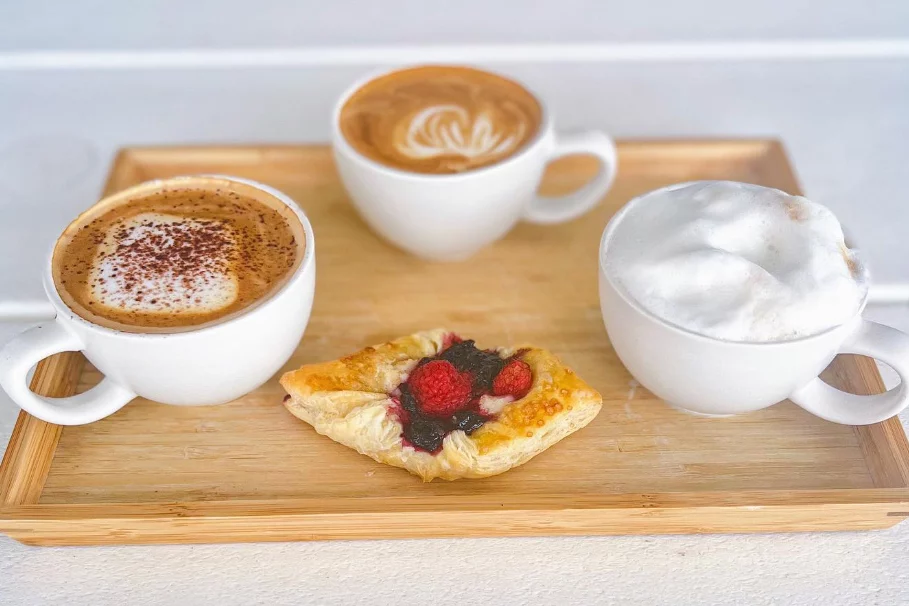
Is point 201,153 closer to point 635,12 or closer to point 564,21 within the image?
point 564,21

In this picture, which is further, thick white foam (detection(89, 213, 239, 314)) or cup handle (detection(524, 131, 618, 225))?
cup handle (detection(524, 131, 618, 225))

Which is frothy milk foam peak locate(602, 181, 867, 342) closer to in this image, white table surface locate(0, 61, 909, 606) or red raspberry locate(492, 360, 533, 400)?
red raspberry locate(492, 360, 533, 400)

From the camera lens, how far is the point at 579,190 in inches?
77.4

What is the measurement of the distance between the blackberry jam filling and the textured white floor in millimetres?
189

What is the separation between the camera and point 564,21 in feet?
10.0

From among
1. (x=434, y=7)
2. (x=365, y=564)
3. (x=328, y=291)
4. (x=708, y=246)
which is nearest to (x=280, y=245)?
(x=328, y=291)

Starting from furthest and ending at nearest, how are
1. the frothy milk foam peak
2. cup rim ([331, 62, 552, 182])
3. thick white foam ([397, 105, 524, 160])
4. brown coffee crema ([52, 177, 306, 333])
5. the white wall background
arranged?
the white wall background < thick white foam ([397, 105, 524, 160]) < cup rim ([331, 62, 552, 182]) < brown coffee crema ([52, 177, 306, 333]) < the frothy milk foam peak

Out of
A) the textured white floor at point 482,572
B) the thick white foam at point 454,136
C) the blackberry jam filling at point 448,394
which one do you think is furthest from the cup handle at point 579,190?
the textured white floor at point 482,572

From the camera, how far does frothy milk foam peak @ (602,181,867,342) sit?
1.30 meters

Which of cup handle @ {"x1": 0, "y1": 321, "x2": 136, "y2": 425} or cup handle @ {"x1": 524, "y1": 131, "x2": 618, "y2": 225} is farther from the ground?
cup handle @ {"x1": 524, "y1": 131, "x2": 618, "y2": 225}

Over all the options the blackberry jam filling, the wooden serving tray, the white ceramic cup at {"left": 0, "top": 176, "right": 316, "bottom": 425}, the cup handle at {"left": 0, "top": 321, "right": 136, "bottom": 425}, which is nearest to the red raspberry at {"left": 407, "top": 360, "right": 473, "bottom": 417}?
the blackberry jam filling

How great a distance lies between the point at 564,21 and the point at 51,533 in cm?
241

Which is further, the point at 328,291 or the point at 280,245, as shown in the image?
the point at 328,291

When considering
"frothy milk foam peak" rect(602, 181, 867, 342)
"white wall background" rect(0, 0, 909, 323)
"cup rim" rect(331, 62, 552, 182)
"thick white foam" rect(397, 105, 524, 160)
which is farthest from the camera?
"white wall background" rect(0, 0, 909, 323)
